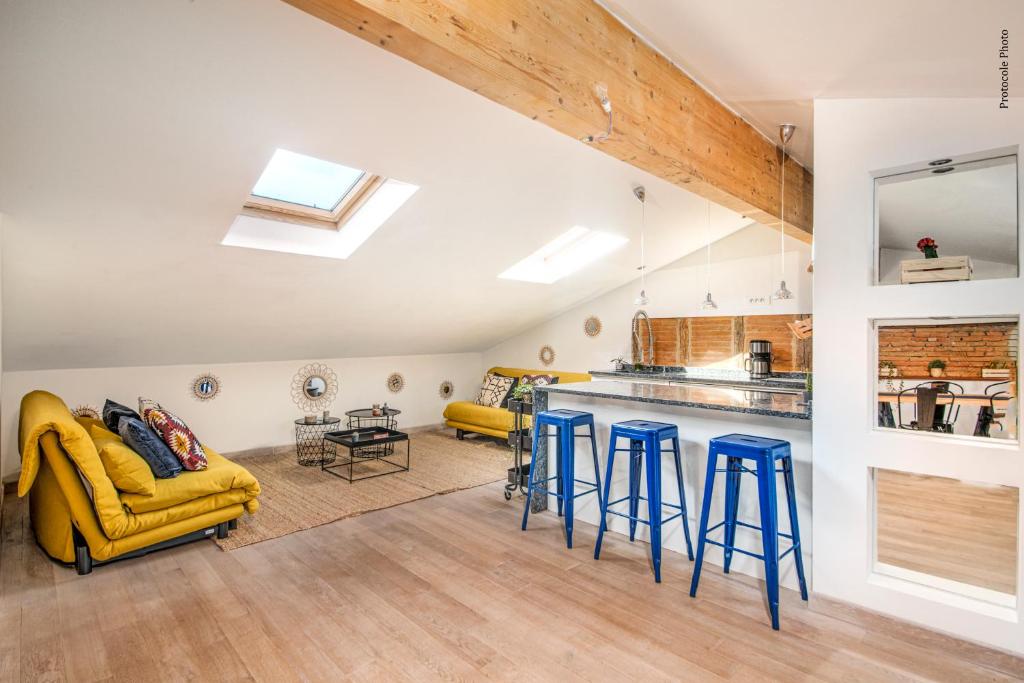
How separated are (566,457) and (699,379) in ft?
8.70

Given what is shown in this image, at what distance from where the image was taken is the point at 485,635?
2324mm

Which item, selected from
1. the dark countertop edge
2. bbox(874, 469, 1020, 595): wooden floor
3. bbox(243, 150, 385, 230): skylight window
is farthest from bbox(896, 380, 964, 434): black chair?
bbox(243, 150, 385, 230): skylight window

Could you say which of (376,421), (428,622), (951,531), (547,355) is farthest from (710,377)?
(428,622)

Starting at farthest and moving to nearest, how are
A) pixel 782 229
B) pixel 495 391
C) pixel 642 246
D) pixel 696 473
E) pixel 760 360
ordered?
pixel 495 391, pixel 642 246, pixel 760 360, pixel 782 229, pixel 696 473

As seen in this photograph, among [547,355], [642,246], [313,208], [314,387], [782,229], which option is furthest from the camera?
[547,355]

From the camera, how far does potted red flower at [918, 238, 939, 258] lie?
2465 millimetres

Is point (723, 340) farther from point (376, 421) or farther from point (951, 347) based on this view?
point (376, 421)

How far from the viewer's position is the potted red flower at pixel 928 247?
246cm

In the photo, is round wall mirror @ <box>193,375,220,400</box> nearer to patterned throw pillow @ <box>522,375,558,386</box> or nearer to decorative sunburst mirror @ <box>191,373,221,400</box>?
decorative sunburst mirror @ <box>191,373,221,400</box>

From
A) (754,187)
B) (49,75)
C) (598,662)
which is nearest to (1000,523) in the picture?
(754,187)

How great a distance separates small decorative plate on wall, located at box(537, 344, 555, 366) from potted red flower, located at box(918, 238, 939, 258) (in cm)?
492

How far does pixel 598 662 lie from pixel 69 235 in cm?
356

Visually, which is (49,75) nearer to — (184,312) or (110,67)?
(110,67)

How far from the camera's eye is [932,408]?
253 cm
